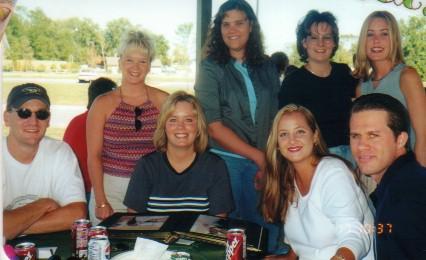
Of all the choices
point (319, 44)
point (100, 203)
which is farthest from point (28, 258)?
point (319, 44)

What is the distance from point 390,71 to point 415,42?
77cm

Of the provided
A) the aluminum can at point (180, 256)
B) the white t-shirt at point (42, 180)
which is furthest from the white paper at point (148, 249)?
the white t-shirt at point (42, 180)

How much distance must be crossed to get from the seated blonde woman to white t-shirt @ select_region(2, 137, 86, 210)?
35.8 inches

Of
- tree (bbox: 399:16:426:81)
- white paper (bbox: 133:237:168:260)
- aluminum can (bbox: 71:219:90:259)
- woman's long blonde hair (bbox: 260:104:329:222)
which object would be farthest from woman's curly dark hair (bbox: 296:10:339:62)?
aluminum can (bbox: 71:219:90:259)

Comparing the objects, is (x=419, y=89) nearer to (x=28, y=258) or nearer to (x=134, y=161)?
(x=134, y=161)

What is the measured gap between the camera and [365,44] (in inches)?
110

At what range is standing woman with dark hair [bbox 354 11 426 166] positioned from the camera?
2658mm

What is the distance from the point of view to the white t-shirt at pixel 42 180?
7.48ft

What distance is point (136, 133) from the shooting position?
2.72 metres

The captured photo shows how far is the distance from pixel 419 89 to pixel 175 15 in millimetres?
2286

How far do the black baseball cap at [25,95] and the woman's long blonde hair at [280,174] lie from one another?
3.73ft

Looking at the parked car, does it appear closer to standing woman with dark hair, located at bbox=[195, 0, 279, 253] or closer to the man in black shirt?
standing woman with dark hair, located at bbox=[195, 0, 279, 253]

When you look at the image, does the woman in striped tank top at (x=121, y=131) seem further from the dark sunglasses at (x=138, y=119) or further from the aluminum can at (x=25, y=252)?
the aluminum can at (x=25, y=252)

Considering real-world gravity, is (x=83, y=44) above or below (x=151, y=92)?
above
